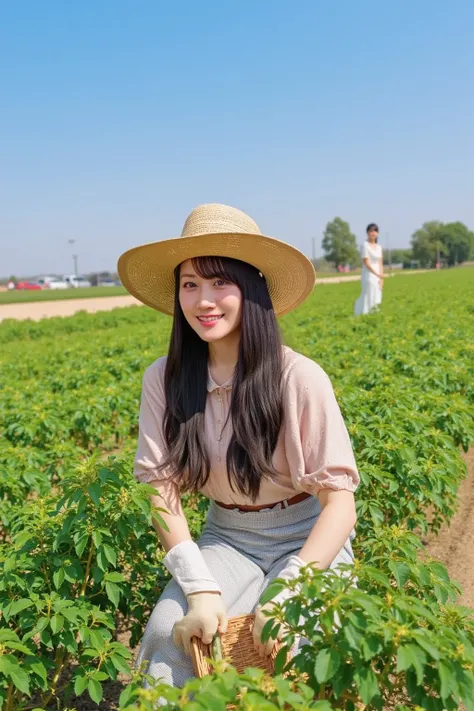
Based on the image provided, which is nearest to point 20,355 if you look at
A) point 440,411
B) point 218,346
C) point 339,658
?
point 440,411

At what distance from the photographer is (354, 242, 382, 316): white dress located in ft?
41.1

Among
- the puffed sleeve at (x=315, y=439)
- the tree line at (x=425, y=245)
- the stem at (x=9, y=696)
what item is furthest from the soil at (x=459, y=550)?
the tree line at (x=425, y=245)

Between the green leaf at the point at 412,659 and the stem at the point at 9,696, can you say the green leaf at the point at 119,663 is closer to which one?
the stem at the point at 9,696

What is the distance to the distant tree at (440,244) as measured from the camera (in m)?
125

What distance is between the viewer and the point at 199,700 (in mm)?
1287

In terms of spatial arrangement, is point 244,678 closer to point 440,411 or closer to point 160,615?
point 160,615

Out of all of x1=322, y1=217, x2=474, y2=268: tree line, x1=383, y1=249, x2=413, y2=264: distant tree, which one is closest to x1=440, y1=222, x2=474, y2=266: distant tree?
x1=322, y1=217, x2=474, y2=268: tree line

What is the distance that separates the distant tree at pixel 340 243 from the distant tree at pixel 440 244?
47.2ft

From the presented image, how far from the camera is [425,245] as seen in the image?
126438 mm

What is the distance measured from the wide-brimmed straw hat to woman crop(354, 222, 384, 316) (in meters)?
10.0

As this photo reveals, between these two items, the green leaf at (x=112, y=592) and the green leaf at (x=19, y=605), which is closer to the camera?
the green leaf at (x=19, y=605)

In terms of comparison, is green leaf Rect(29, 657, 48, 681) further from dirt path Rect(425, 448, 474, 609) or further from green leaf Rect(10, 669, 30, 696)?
dirt path Rect(425, 448, 474, 609)

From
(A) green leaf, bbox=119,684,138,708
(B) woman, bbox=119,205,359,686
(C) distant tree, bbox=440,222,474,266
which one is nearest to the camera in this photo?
(A) green leaf, bbox=119,684,138,708

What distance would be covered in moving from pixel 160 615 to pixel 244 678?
761mm
